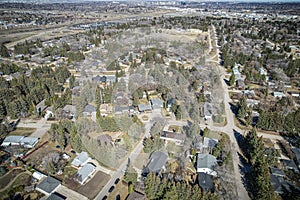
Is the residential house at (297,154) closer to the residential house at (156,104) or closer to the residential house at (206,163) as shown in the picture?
the residential house at (206,163)

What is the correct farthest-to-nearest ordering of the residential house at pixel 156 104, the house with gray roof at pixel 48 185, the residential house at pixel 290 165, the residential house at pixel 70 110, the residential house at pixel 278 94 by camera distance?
1. the residential house at pixel 278 94
2. the residential house at pixel 156 104
3. the residential house at pixel 70 110
4. the residential house at pixel 290 165
5. the house with gray roof at pixel 48 185

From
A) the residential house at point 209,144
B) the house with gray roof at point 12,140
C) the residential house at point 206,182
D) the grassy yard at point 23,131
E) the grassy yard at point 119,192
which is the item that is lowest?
the grassy yard at point 119,192

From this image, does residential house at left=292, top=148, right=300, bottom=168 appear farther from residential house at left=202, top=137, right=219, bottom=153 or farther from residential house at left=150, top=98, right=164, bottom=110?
residential house at left=150, top=98, right=164, bottom=110

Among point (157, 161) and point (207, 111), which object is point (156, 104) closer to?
point (207, 111)

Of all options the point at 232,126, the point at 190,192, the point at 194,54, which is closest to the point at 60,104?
the point at 190,192

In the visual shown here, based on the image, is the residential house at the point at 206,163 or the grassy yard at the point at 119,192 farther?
the residential house at the point at 206,163

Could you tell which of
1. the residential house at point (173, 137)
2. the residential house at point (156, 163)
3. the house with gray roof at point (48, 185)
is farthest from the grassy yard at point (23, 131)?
the residential house at point (173, 137)

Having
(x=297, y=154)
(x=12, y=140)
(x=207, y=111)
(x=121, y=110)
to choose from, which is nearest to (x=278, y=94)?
(x=207, y=111)
